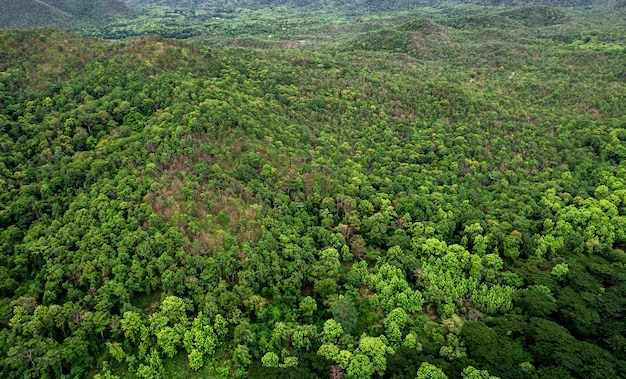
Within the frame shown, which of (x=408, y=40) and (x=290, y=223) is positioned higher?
(x=408, y=40)

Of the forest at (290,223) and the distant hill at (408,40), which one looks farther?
the distant hill at (408,40)

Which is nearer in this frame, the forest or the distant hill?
the forest

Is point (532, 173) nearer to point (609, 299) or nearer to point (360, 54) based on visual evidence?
point (609, 299)

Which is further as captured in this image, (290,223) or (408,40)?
(408,40)

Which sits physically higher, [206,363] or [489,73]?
[489,73]

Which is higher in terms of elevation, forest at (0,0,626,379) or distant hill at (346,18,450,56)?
distant hill at (346,18,450,56)

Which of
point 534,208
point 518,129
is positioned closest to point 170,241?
point 534,208

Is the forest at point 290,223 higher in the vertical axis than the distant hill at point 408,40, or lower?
lower

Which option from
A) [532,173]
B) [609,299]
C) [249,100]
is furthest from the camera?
[249,100]
